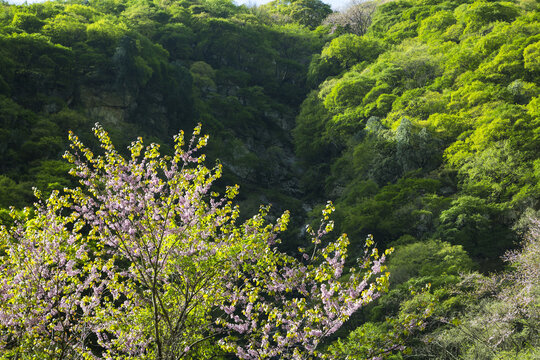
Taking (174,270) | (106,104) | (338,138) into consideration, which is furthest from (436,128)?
(174,270)

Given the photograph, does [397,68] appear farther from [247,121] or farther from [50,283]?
[50,283]

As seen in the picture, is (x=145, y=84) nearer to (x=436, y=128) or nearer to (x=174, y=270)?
(x=436, y=128)

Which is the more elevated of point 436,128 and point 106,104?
point 106,104

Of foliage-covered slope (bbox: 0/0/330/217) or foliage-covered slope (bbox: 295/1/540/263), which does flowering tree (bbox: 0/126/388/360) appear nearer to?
foliage-covered slope (bbox: 0/0/330/217)

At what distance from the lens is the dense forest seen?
13.6 m

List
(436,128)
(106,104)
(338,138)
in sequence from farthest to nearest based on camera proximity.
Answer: (338,138) → (106,104) → (436,128)

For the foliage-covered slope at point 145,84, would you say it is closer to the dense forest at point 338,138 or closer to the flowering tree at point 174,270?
the dense forest at point 338,138

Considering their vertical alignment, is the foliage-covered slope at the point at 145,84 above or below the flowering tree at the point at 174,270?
above

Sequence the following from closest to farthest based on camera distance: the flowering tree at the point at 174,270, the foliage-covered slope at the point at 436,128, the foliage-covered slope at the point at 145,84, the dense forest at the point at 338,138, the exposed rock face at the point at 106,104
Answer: the flowering tree at the point at 174,270
the dense forest at the point at 338,138
the foliage-covered slope at the point at 436,128
the foliage-covered slope at the point at 145,84
the exposed rock face at the point at 106,104

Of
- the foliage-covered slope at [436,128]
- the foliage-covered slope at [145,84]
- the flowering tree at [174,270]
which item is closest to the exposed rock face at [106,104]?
the foliage-covered slope at [145,84]

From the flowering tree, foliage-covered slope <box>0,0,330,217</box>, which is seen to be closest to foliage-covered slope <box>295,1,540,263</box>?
foliage-covered slope <box>0,0,330,217</box>

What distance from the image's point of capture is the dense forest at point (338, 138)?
534 inches

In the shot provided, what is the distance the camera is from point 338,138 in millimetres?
40000

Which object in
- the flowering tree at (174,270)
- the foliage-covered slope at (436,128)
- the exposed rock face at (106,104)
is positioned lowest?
the flowering tree at (174,270)
